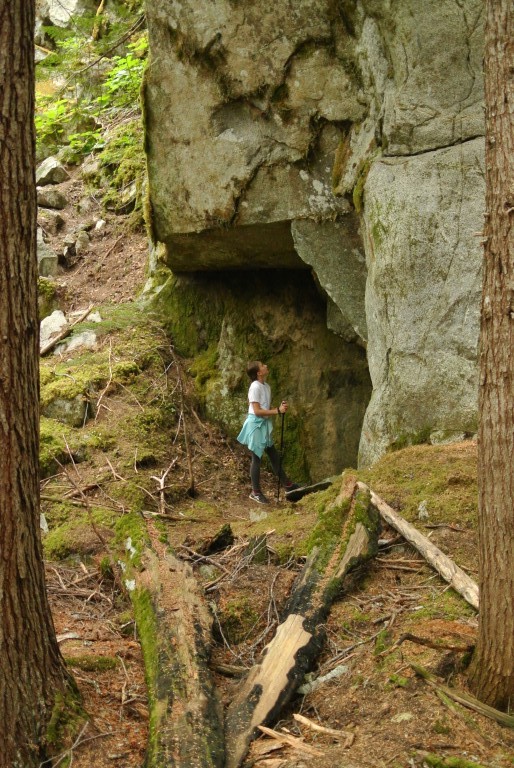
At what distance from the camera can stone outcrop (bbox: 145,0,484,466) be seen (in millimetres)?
7906

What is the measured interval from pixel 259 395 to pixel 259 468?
93cm

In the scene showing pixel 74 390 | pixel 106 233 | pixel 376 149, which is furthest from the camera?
pixel 106 233

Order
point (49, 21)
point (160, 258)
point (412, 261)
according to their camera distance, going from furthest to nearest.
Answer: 1. point (49, 21)
2. point (160, 258)
3. point (412, 261)

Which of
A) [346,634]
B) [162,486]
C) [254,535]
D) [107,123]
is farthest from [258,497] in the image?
[107,123]

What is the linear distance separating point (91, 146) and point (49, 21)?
4.50 m

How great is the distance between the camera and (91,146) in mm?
15984

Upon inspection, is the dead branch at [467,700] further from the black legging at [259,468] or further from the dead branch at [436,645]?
the black legging at [259,468]

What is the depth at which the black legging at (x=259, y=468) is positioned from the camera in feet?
32.9

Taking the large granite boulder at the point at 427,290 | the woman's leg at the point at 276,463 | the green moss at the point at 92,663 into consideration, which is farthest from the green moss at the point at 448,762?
the woman's leg at the point at 276,463

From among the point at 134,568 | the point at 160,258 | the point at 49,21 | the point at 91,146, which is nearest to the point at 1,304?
the point at 134,568

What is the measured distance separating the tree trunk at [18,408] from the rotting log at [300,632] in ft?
3.20

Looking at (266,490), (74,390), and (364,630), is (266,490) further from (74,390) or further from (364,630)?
(364,630)

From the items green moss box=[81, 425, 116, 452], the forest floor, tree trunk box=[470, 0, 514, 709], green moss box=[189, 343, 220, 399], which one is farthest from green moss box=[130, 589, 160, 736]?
green moss box=[189, 343, 220, 399]

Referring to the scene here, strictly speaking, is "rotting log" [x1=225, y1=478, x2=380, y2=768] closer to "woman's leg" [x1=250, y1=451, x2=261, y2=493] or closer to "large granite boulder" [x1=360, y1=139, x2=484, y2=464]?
"large granite boulder" [x1=360, y1=139, x2=484, y2=464]
